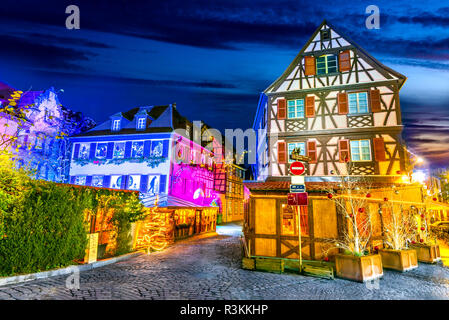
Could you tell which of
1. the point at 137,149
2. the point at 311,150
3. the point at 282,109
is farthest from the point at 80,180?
the point at 311,150

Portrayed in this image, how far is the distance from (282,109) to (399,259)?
11.4 m

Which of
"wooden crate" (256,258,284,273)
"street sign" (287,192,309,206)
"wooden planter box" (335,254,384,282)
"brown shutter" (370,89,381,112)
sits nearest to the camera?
"wooden planter box" (335,254,384,282)

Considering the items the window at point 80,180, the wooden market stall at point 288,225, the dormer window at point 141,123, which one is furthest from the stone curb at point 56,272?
the window at point 80,180

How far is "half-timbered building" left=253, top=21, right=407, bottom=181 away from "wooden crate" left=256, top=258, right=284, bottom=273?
881cm

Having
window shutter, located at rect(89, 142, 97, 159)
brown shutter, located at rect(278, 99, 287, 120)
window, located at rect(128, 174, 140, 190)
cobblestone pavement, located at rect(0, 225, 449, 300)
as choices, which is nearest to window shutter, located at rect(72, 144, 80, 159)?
window shutter, located at rect(89, 142, 97, 159)

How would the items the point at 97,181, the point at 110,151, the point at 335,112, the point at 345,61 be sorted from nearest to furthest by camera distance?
the point at 335,112 < the point at 345,61 < the point at 97,181 < the point at 110,151

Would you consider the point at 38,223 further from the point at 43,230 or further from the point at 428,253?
the point at 428,253

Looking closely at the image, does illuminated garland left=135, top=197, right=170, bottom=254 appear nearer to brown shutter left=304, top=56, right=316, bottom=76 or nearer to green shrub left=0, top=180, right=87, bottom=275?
green shrub left=0, top=180, right=87, bottom=275

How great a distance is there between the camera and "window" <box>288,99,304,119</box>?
16812 mm

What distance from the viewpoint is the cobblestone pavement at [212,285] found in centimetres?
539

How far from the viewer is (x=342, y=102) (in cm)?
1591
